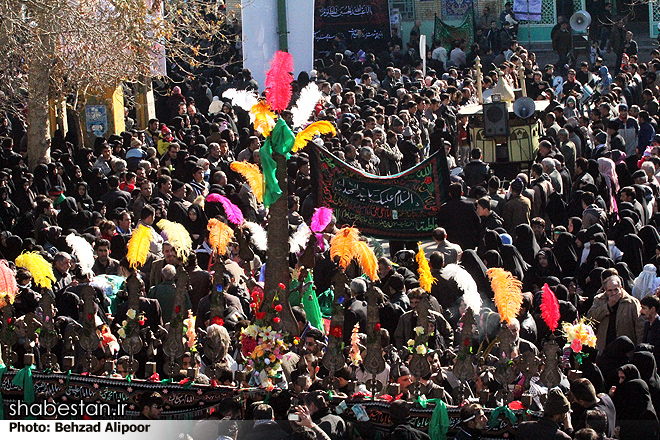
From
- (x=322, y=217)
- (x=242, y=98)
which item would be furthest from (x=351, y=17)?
(x=242, y=98)

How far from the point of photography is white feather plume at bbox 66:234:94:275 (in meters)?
9.60

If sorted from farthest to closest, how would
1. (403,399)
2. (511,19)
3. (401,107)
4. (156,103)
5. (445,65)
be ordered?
1. (511,19)
2. (445,65)
3. (156,103)
4. (401,107)
5. (403,399)

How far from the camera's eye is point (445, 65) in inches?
1056

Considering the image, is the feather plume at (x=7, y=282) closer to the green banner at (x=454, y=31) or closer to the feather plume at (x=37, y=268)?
the feather plume at (x=37, y=268)

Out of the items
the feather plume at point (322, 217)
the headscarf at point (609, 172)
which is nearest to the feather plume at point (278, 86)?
the feather plume at point (322, 217)

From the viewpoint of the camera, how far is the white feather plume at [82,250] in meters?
9.60

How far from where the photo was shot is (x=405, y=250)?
34.3 feet

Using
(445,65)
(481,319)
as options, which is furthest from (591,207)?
(445,65)

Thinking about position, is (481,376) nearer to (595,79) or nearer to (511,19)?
(595,79)

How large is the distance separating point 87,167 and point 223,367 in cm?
807

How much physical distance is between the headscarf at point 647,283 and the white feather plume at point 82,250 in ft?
15.4

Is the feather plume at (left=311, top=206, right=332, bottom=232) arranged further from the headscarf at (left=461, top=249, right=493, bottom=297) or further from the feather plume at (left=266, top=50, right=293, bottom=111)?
the feather plume at (left=266, top=50, right=293, bottom=111)

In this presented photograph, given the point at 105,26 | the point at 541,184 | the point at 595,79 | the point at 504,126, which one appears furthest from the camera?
the point at 595,79

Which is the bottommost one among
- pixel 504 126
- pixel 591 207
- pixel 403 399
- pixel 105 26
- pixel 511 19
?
pixel 403 399
